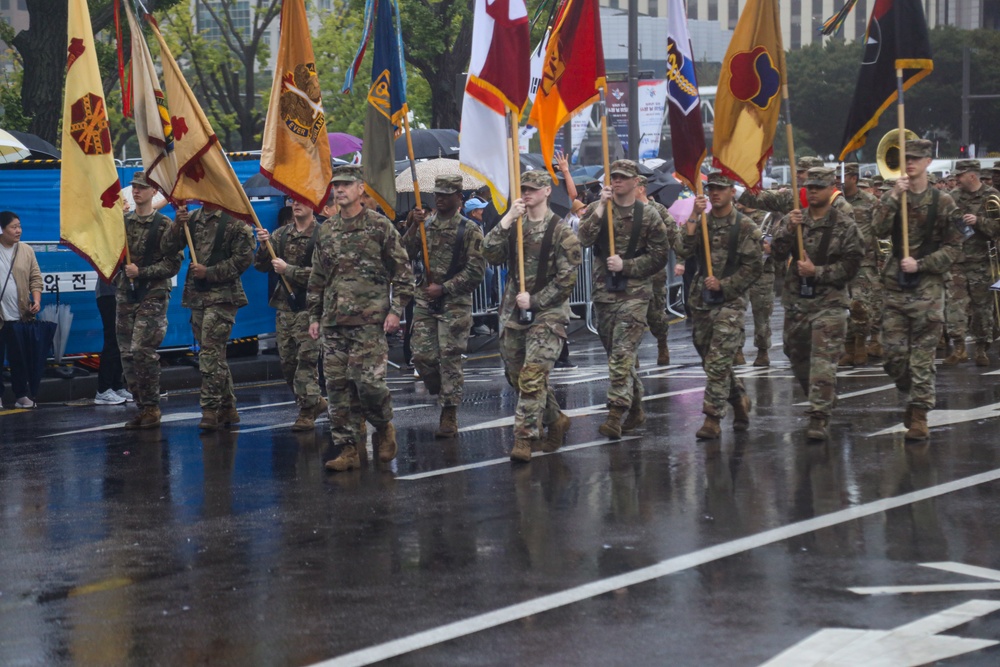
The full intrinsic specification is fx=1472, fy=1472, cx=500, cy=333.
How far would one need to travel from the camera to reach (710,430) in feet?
35.2

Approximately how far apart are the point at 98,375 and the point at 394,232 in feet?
19.2

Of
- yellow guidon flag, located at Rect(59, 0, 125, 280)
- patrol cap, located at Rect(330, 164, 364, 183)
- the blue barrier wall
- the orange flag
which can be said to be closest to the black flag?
patrol cap, located at Rect(330, 164, 364, 183)

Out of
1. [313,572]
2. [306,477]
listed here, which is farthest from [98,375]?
[313,572]

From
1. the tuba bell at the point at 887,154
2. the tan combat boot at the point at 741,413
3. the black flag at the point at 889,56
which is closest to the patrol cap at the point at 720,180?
the black flag at the point at 889,56

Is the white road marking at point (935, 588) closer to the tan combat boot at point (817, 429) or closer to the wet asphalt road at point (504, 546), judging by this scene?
the wet asphalt road at point (504, 546)

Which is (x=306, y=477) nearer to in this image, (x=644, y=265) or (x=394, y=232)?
(x=394, y=232)

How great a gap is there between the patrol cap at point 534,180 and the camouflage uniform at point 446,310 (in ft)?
3.46

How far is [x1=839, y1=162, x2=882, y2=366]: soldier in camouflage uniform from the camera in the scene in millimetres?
15539

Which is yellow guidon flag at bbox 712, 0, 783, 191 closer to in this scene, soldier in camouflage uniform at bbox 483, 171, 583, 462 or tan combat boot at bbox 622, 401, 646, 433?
soldier in camouflage uniform at bbox 483, 171, 583, 462

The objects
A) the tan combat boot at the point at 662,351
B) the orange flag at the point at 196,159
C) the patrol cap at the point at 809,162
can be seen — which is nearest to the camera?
the orange flag at the point at 196,159

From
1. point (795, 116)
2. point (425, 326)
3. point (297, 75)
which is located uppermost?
point (795, 116)

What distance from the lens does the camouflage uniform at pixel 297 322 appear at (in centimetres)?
1188

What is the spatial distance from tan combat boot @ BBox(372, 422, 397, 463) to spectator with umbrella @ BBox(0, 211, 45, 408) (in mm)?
5352

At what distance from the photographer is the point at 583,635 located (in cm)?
584
